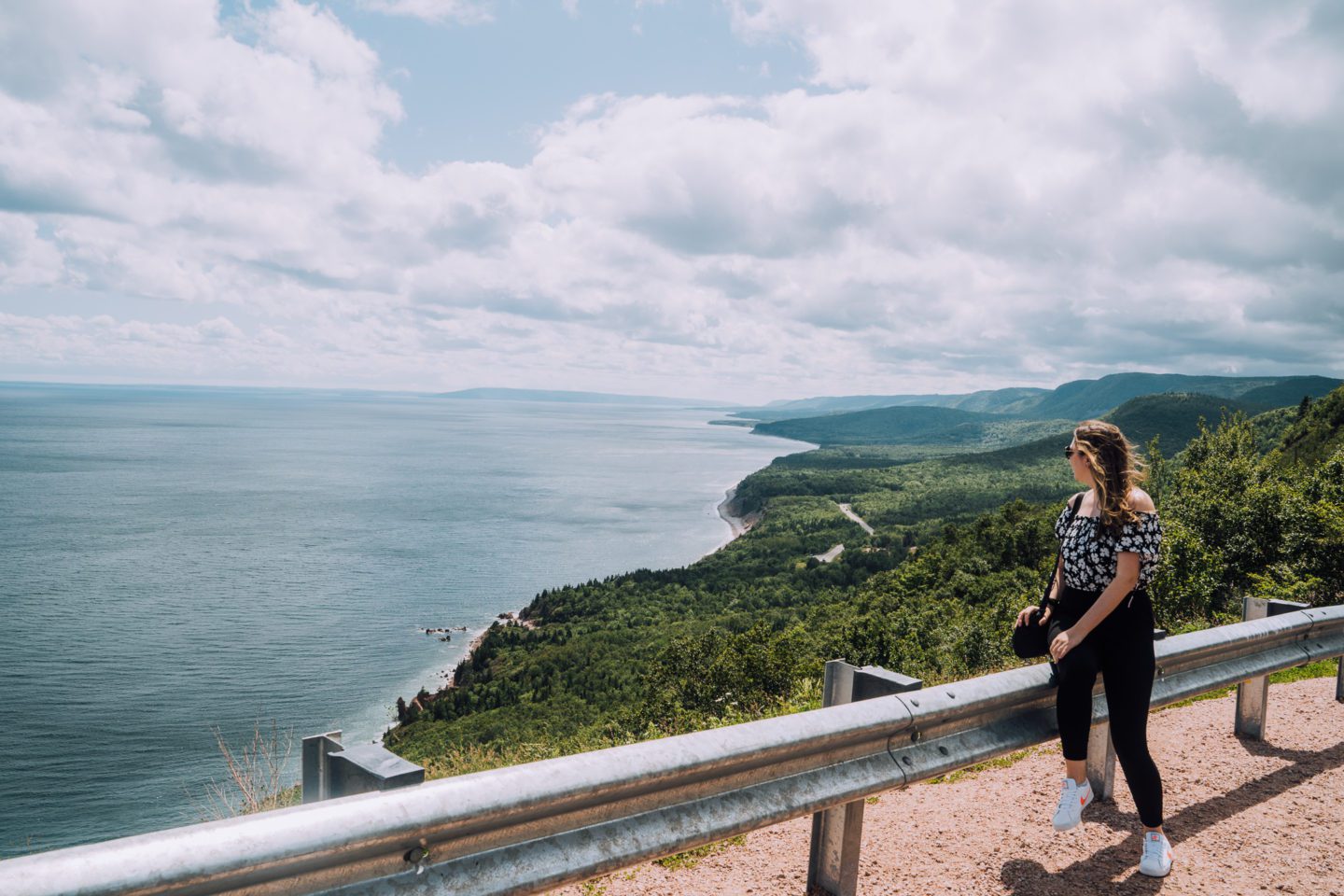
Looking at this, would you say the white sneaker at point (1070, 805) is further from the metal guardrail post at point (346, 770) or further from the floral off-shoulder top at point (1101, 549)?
the metal guardrail post at point (346, 770)

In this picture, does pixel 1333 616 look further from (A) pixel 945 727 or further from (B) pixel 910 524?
(B) pixel 910 524

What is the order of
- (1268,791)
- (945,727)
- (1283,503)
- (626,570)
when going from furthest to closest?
(626,570), (1283,503), (1268,791), (945,727)

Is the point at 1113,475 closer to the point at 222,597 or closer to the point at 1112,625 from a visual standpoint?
the point at 1112,625

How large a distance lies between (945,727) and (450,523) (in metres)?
106

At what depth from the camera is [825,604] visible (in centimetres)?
6938

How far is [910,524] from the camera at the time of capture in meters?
119

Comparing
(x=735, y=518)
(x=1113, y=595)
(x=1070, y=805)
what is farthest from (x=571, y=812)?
(x=735, y=518)

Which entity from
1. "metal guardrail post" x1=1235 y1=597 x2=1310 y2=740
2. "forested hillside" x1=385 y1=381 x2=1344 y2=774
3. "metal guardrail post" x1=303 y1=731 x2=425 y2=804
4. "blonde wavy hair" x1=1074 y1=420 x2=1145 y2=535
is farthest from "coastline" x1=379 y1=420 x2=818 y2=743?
"metal guardrail post" x1=303 y1=731 x2=425 y2=804

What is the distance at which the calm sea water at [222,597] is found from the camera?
36.5m

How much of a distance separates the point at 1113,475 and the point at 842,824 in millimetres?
2127

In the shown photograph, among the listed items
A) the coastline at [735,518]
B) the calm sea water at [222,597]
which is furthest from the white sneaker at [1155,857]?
the coastline at [735,518]

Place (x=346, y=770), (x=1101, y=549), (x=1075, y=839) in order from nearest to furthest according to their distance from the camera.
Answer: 1. (x=346, y=770)
2. (x=1101, y=549)
3. (x=1075, y=839)

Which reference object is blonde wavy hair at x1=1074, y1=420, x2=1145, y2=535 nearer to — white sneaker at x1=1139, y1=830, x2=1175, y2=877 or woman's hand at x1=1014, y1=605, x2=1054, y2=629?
woman's hand at x1=1014, y1=605, x2=1054, y2=629

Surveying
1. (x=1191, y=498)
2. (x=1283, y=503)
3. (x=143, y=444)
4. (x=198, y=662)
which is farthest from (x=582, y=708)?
(x=143, y=444)
